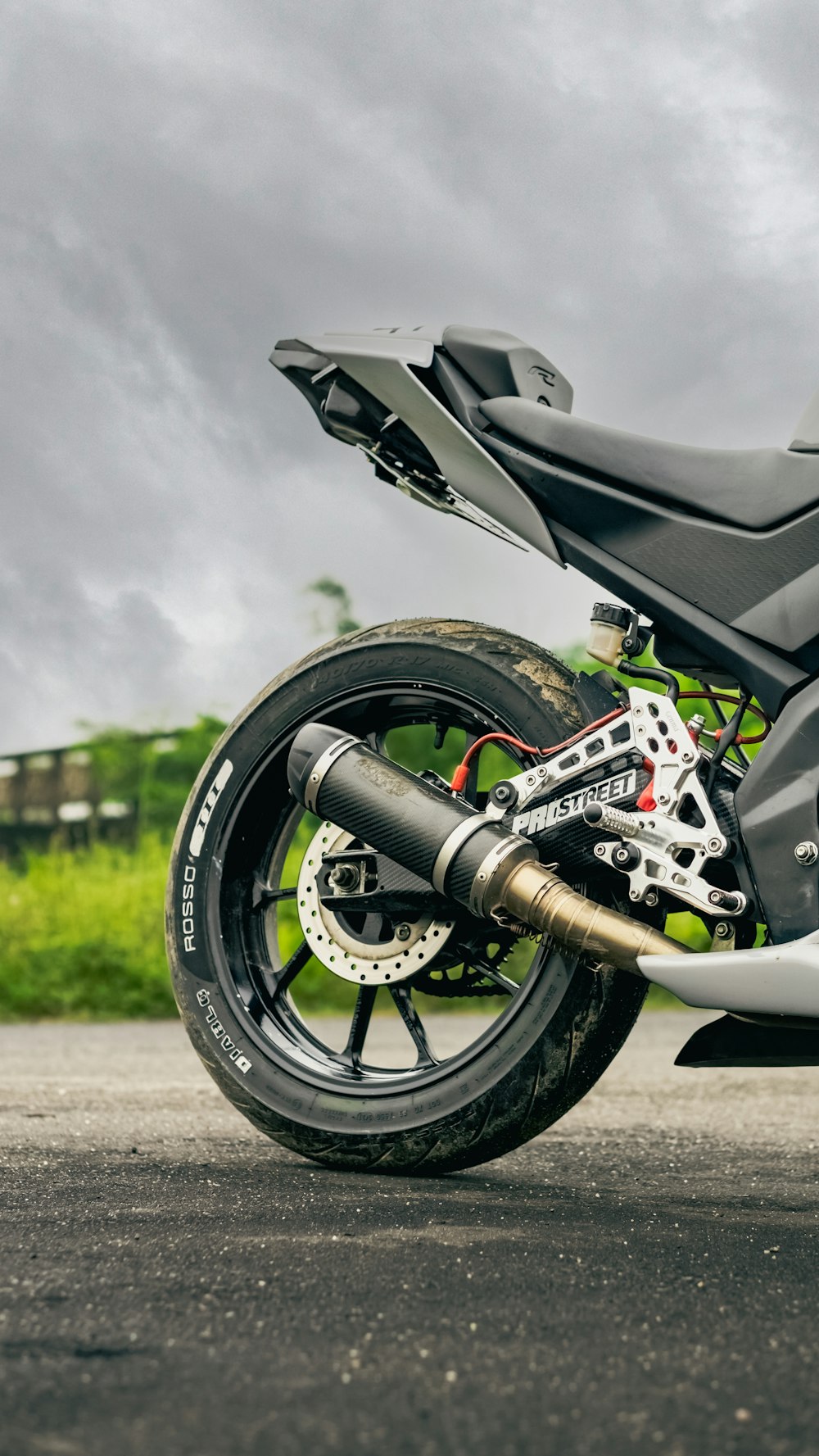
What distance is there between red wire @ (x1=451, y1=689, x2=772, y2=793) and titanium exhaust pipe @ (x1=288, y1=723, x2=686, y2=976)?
3.9 inches

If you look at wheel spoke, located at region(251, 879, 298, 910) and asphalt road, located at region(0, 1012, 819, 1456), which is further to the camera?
wheel spoke, located at region(251, 879, 298, 910)

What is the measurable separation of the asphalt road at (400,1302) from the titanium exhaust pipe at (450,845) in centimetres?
48

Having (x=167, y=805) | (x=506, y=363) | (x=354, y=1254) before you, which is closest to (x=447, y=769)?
(x=167, y=805)

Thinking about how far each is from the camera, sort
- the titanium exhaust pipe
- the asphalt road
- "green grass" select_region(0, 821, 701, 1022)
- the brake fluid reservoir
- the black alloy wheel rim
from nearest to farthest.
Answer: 1. the asphalt road
2. the titanium exhaust pipe
3. the brake fluid reservoir
4. the black alloy wheel rim
5. "green grass" select_region(0, 821, 701, 1022)

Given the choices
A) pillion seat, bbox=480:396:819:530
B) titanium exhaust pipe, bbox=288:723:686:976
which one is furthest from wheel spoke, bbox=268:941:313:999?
pillion seat, bbox=480:396:819:530

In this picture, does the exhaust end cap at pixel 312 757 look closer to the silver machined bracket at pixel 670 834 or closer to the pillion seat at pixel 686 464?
the silver machined bracket at pixel 670 834

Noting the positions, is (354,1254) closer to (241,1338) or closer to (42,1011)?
(241,1338)

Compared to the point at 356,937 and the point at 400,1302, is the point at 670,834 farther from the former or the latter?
the point at 400,1302

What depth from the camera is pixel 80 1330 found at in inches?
60.9

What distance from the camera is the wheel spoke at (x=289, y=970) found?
2.77m

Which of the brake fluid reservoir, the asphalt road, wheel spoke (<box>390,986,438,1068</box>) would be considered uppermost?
the brake fluid reservoir

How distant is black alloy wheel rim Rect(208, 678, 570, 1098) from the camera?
269 cm

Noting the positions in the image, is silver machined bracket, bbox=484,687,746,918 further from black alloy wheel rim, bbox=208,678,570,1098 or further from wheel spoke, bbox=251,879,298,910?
wheel spoke, bbox=251,879,298,910

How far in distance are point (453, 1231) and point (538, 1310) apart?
450 millimetres
